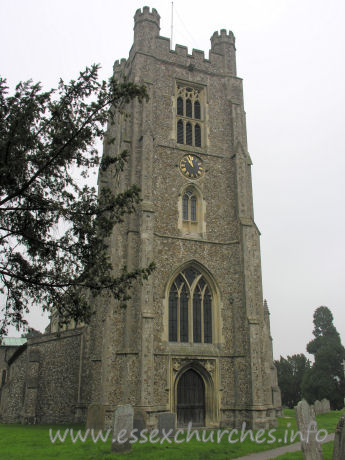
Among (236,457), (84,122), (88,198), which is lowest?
(236,457)

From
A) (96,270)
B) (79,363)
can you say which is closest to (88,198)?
(96,270)

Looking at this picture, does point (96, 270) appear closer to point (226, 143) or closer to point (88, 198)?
point (88, 198)

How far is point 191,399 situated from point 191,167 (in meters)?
11.0

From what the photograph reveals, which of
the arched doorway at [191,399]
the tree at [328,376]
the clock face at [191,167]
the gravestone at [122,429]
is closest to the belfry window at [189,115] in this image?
the clock face at [191,167]

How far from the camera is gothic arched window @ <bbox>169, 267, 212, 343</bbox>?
18547mm

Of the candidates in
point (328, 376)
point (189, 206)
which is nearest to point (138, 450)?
point (189, 206)

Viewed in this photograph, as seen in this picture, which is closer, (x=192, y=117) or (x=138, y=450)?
(x=138, y=450)

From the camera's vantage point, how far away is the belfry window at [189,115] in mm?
22453

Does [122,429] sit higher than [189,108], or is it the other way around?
[189,108]

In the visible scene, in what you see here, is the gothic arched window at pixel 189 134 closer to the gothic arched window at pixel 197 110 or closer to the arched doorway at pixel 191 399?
the gothic arched window at pixel 197 110

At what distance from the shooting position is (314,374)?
40.8 m

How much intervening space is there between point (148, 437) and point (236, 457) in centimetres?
423

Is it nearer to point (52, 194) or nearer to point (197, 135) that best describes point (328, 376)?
point (197, 135)

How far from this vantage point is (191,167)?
70.3ft
